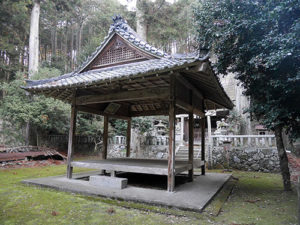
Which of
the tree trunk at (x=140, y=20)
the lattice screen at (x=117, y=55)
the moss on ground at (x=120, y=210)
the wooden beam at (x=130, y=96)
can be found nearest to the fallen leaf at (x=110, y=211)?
the moss on ground at (x=120, y=210)

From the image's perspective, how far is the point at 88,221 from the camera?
139 inches

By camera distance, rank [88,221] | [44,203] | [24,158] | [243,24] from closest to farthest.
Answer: [88,221], [44,203], [243,24], [24,158]

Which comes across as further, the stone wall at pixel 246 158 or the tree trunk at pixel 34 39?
the tree trunk at pixel 34 39

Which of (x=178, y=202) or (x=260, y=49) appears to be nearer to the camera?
(x=178, y=202)

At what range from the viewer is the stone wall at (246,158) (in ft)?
33.6


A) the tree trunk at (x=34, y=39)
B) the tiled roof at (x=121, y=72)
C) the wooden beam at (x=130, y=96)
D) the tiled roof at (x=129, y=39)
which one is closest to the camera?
the tiled roof at (x=121, y=72)

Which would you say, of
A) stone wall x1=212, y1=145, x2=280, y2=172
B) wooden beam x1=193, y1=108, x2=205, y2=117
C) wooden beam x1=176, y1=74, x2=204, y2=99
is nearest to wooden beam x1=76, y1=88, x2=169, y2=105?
wooden beam x1=176, y1=74, x2=204, y2=99

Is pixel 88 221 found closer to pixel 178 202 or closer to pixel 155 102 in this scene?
pixel 178 202

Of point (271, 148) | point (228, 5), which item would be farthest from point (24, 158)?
point (271, 148)

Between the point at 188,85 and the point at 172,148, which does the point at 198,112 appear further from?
the point at 172,148

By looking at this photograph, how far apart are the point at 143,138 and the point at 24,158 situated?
6.96 meters

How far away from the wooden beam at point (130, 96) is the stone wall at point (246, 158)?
7.24 metres

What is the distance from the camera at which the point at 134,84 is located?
259 inches

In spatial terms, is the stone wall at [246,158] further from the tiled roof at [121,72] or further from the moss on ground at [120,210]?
the tiled roof at [121,72]
